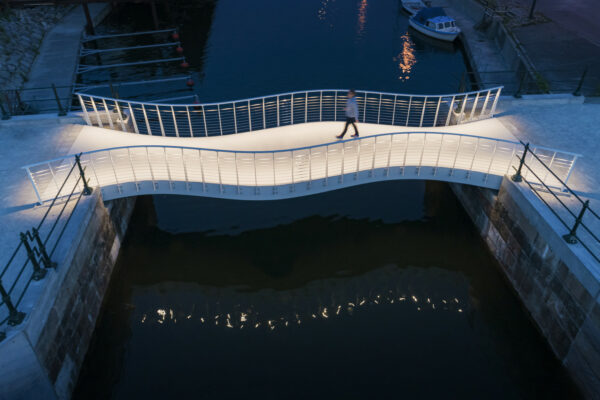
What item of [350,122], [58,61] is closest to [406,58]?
[350,122]

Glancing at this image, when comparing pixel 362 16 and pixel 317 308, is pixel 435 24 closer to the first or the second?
pixel 362 16

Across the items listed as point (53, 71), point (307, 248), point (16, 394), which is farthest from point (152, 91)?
point (16, 394)

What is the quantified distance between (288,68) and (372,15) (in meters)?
13.0

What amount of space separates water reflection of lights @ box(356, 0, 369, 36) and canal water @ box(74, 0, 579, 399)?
71.0 ft

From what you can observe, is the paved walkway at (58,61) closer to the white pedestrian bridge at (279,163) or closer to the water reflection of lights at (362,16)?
the white pedestrian bridge at (279,163)

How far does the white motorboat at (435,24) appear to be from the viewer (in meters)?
34.1

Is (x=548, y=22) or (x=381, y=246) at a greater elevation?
(x=548, y=22)

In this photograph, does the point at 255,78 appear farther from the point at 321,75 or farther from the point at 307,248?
the point at 307,248

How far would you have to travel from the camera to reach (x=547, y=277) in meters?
12.6

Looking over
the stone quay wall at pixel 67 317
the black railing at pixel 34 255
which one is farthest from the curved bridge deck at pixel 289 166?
the stone quay wall at pixel 67 317

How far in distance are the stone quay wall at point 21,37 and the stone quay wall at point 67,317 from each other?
15.7 metres

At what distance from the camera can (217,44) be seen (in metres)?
34.1

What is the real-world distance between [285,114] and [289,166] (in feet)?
35.2

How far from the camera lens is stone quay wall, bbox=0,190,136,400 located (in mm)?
9609
